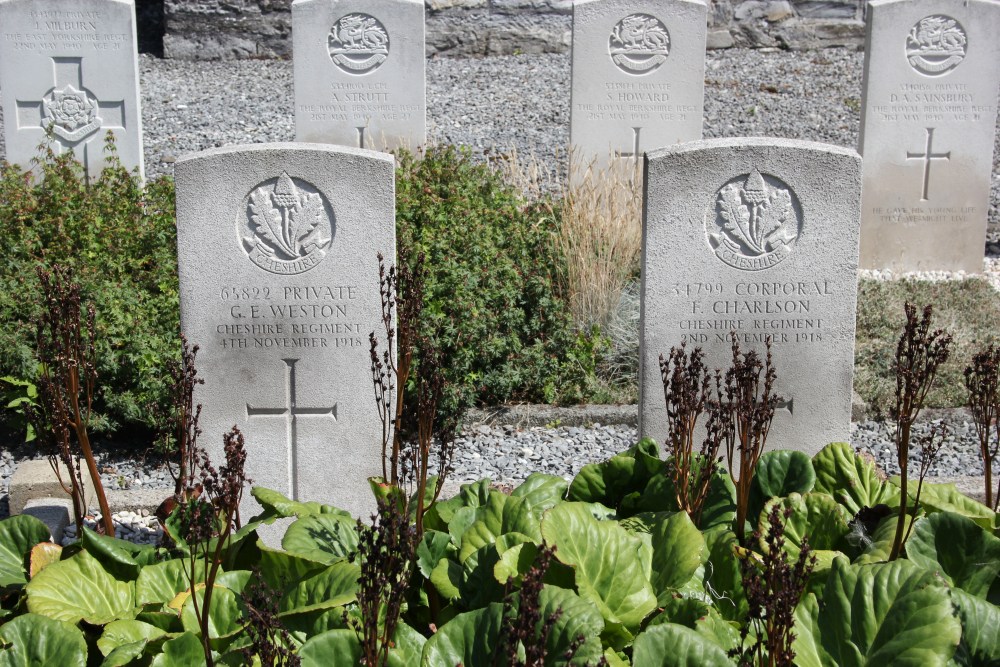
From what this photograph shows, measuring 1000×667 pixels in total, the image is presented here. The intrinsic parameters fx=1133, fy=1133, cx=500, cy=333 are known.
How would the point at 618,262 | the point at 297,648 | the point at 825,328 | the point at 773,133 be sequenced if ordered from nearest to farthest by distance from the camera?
the point at 297,648 < the point at 825,328 < the point at 618,262 < the point at 773,133

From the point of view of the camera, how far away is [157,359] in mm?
5156

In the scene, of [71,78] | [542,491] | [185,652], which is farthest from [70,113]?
[185,652]

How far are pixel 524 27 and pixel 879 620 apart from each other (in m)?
12.1

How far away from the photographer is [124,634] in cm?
266

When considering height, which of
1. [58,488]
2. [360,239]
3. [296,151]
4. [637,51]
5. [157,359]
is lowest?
[58,488]

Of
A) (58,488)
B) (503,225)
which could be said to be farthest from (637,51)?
(58,488)

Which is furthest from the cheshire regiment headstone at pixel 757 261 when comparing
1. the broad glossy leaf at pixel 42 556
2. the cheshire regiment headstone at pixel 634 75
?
the cheshire regiment headstone at pixel 634 75

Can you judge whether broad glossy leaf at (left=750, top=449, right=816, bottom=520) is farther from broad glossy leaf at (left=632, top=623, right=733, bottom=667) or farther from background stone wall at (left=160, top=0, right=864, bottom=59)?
background stone wall at (left=160, top=0, right=864, bottom=59)

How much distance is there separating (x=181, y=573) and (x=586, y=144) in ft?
20.4

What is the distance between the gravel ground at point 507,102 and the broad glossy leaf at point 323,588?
6.70 metres

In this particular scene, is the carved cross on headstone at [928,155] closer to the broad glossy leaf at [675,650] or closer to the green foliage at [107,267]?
the green foliage at [107,267]

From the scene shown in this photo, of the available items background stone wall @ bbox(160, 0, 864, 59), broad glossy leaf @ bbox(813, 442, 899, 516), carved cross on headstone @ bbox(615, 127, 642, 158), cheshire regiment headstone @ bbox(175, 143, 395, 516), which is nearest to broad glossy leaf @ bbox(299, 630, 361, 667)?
broad glossy leaf @ bbox(813, 442, 899, 516)

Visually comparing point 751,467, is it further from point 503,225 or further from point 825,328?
point 503,225

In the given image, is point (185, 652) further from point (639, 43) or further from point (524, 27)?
point (524, 27)
